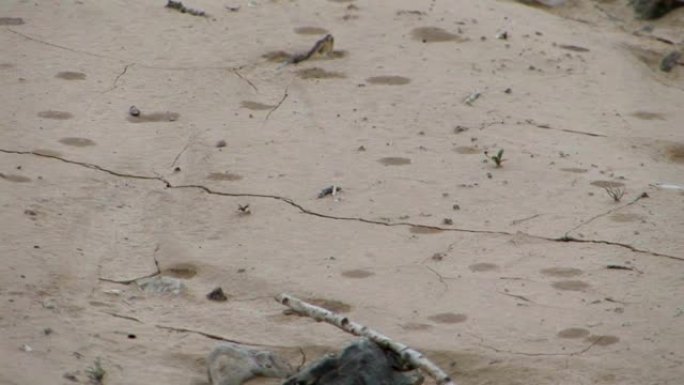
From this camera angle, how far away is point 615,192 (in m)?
5.92

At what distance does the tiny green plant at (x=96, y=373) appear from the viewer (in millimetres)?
4371

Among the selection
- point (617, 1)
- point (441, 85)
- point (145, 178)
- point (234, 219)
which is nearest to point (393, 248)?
point (234, 219)

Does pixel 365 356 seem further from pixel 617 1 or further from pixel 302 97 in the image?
pixel 617 1

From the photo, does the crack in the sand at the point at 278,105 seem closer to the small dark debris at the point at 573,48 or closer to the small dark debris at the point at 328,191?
the small dark debris at the point at 328,191

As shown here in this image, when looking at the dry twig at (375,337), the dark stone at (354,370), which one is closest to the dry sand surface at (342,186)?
the dry twig at (375,337)

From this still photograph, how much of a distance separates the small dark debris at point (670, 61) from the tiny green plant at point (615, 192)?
5.70 ft

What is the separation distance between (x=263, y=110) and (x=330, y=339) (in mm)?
1977

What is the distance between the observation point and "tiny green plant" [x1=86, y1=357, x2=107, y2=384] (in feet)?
14.3

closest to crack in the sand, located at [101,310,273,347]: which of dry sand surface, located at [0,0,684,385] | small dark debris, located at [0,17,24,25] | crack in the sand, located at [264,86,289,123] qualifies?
dry sand surface, located at [0,0,684,385]

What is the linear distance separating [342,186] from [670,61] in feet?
7.95

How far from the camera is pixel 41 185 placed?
5691mm

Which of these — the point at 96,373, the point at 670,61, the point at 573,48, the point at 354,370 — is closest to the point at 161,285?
the point at 96,373

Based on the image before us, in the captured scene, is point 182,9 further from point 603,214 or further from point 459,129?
point 603,214

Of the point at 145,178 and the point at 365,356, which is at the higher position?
the point at 365,356
